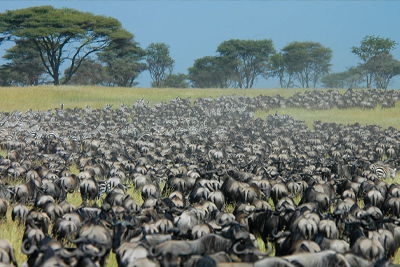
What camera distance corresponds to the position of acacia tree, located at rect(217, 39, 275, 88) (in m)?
83.0

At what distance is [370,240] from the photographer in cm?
788

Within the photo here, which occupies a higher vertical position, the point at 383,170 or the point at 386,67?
the point at 386,67

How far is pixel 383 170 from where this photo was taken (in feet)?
57.0

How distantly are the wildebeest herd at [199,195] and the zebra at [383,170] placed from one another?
6 cm

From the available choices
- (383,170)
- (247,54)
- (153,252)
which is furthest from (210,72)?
(153,252)

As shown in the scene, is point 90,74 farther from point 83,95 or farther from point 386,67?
point 386,67

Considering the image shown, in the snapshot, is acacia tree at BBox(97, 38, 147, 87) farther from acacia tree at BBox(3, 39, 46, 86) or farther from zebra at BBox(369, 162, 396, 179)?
zebra at BBox(369, 162, 396, 179)

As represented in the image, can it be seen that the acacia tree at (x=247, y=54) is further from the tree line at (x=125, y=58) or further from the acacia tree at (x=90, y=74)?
the acacia tree at (x=90, y=74)

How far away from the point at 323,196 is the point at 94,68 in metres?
78.1

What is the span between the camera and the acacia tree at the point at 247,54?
8300cm

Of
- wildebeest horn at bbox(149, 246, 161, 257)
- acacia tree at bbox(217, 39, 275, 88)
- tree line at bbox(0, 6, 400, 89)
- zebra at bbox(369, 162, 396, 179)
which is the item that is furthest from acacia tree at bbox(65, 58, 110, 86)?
wildebeest horn at bbox(149, 246, 161, 257)

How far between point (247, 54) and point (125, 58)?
24692mm

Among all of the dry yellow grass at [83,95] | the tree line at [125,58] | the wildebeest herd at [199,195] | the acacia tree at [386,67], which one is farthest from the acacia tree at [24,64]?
the acacia tree at [386,67]

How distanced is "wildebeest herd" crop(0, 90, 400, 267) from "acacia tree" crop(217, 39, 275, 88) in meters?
55.5
